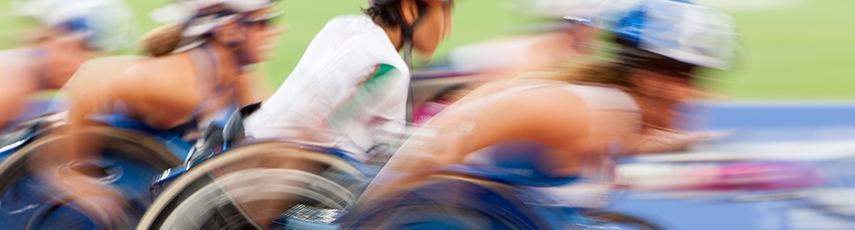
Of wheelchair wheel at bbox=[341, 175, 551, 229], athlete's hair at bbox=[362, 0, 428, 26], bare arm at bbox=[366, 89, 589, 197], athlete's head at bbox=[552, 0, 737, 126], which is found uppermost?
athlete's hair at bbox=[362, 0, 428, 26]

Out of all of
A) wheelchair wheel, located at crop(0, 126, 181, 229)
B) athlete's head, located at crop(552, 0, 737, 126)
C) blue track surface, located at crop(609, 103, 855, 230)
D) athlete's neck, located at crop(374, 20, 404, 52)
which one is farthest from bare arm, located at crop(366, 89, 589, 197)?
wheelchair wheel, located at crop(0, 126, 181, 229)

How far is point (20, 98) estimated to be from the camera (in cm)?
298

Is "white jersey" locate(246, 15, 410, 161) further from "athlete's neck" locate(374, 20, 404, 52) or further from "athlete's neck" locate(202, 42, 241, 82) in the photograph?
"athlete's neck" locate(202, 42, 241, 82)

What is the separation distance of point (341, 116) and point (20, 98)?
5.18 ft

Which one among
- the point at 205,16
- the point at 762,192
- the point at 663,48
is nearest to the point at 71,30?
the point at 205,16

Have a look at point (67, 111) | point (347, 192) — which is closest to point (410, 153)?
point (347, 192)

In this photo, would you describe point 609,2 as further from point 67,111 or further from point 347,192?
point 67,111

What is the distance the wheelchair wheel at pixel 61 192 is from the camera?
2635 millimetres

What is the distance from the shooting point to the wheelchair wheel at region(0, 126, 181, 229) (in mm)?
2635

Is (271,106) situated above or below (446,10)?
below

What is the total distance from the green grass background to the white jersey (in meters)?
5.05

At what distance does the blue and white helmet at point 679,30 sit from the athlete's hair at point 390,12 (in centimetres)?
83

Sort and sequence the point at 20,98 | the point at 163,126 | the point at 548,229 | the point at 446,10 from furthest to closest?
the point at 20,98 → the point at 163,126 → the point at 446,10 → the point at 548,229

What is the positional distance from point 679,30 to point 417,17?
37.9 inches
